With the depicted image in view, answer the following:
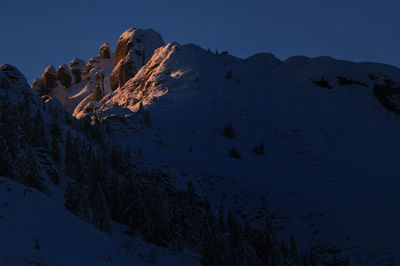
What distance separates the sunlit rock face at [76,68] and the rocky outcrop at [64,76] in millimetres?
3022

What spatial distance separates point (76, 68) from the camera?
12925cm

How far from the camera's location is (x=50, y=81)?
118 metres

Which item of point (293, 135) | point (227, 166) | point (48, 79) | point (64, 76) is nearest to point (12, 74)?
point (227, 166)

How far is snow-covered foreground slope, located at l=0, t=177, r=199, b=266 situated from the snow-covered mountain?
0.10m

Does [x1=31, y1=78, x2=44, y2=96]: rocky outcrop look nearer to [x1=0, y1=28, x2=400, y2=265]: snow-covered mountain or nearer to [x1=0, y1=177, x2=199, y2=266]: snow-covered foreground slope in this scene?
[x1=0, y1=28, x2=400, y2=265]: snow-covered mountain

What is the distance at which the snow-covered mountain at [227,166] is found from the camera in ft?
64.8

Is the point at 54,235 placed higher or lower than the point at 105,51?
lower

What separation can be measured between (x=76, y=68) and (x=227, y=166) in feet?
357

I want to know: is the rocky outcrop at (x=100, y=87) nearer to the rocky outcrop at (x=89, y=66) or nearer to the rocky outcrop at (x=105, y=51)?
the rocky outcrop at (x=89, y=66)

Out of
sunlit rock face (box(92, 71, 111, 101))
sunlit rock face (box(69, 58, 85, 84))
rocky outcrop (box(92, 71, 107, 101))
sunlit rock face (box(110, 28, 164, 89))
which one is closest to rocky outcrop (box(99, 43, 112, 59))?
sunlit rock face (box(69, 58, 85, 84))

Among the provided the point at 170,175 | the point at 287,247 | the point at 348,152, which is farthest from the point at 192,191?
the point at 348,152

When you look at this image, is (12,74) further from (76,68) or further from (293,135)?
(76,68)

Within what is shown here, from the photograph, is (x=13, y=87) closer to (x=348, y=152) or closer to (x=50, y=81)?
(x=348, y=152)

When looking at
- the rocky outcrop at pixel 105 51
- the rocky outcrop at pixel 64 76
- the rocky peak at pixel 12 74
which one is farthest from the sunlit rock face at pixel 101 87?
the rocky peak at pixel 12 74
